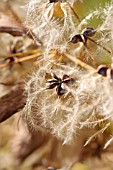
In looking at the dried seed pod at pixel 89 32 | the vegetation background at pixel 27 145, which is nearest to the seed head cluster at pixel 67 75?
the dried seed pod at pixel 89 32

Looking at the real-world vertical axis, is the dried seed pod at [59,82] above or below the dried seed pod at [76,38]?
below

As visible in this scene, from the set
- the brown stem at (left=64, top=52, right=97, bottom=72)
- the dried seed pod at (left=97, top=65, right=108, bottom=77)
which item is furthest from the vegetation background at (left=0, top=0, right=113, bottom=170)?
the dried seed pod at (left=97, top=65, right=108, bottom=77)

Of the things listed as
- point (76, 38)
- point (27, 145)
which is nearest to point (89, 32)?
point (76, 38)

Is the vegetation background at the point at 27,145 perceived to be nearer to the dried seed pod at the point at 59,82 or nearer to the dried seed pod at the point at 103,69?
the dried seed pod at the point at 59,82

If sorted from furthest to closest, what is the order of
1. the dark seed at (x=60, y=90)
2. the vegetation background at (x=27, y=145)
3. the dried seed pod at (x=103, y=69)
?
the vegetation background at (x=27, y=145) → the dark seed at (x=60, y=90) → the dried seed pod at (x=103, y=69)

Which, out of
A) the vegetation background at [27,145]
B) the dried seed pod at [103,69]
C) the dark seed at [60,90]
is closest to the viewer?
the dried seed pod at [103,69]

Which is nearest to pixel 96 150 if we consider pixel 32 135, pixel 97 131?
pixel 32 135

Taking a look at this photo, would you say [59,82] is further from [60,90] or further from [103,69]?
[103,69]

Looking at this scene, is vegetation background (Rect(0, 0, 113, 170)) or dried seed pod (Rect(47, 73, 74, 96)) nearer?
dried seed pod (Rect(47, 73, 74, 96))

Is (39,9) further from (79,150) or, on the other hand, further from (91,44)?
(79,150)

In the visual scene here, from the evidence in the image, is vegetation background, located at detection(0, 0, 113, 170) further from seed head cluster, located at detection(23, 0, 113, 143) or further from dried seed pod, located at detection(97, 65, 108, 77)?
dried seed pod, located at detection(97, 65, 108, 77)

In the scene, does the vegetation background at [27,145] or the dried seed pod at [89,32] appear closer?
the dried seed pod at [89,32]
